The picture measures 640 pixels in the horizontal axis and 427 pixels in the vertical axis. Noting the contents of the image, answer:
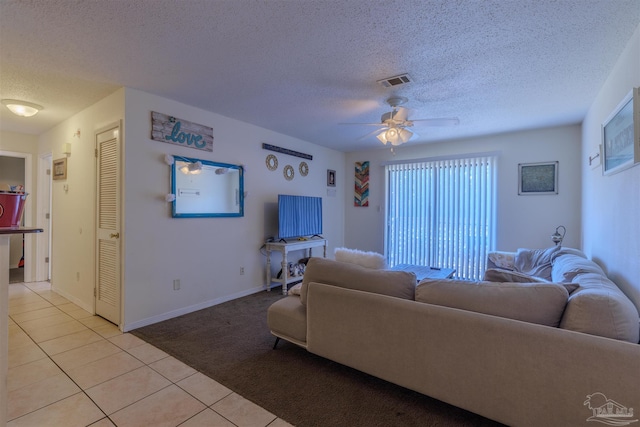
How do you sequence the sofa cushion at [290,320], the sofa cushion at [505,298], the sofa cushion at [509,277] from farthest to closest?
the sofa cushion at [290,320]
the sofa cushion at [509,277]
the sofa cushion at [505,298]

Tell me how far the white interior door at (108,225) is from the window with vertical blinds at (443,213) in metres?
4.44

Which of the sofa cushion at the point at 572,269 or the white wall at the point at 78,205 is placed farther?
the white wall at the point at 78,205

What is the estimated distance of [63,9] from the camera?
1792mm

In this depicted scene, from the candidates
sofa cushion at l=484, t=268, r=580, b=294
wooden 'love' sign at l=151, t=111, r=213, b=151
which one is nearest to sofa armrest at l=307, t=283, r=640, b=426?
sofa cushion at l=484, t=268, r=580, b=294

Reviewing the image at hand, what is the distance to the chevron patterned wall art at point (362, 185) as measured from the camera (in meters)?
6.09

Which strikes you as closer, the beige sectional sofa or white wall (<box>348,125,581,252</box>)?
the beige sectional sofa

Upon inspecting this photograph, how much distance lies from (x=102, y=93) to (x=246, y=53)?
194 cm

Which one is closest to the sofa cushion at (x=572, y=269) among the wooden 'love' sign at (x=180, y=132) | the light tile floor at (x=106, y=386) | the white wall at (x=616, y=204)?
the white wall at (x=616, y=204)

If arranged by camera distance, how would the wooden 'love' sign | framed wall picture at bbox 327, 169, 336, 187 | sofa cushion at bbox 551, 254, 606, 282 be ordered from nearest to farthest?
sofa cushion at bbox 551, 254, 606, 282 → the wooden 'love' sign → framed wall picture at bbox 327, 169, 336, 187

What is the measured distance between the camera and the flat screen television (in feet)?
14.5

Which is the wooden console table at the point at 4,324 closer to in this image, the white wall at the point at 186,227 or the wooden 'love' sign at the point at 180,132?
the white wall at the point at 186,227

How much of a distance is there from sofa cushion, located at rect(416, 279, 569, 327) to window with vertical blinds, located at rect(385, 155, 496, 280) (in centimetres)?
345

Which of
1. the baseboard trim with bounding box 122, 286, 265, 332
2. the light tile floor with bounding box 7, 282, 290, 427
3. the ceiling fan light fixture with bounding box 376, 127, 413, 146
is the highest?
the ceiling fan light fixture with bounding box 376, 127, 413, 146

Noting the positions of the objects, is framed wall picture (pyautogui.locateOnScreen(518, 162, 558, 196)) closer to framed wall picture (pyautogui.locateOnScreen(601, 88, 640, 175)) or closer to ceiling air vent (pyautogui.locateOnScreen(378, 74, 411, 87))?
framed wall picture (pyautogui.locateOnScreen(601, 88, 640, 175))
